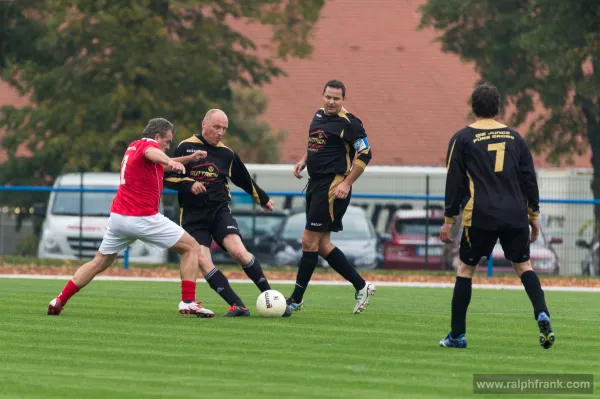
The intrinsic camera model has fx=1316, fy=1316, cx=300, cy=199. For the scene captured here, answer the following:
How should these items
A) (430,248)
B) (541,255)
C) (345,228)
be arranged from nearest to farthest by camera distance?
(541,255), (430,248), (345,228)

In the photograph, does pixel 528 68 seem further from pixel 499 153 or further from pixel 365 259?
pixel 499 153

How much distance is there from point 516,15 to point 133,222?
85.3 ft

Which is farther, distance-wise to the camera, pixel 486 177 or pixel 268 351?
pixel 486 177

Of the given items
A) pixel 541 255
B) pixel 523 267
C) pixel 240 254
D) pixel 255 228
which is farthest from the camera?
pixel 255 228

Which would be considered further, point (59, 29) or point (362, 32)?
point (362, 32)

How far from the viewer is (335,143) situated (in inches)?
488

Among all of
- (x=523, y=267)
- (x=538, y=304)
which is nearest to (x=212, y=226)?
(x=523, y=267)

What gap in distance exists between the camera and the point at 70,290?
1177 centimetres

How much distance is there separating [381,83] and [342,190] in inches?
1631

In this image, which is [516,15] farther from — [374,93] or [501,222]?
[501,222]

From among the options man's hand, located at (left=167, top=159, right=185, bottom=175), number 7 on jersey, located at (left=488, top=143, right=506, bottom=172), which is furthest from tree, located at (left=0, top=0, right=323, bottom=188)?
number 7 on jersey, located at (left=488, top=143, right=506, bottom=172)

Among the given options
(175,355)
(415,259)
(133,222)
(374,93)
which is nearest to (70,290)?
(133,222)

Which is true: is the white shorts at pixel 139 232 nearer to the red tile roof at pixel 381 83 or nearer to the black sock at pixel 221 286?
the black sock at pixel 221 286

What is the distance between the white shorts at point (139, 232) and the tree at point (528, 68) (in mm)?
22115
